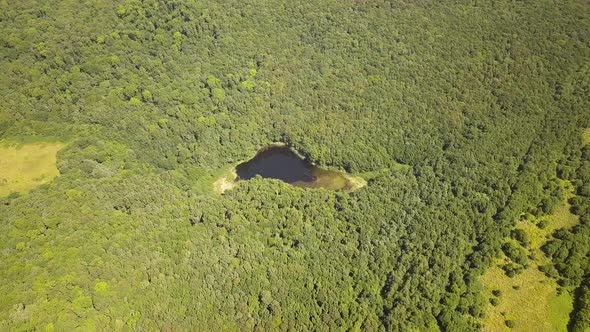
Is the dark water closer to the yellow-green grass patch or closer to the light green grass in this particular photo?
the yellow-green grass patch

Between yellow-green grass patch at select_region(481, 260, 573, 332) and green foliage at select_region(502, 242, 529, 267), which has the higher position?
green foliage at select_region(502, 242, 529, 267)

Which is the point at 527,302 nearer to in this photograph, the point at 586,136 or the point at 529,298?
the point at 529,298

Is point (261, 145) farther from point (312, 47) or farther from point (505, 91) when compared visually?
point (505, 91)

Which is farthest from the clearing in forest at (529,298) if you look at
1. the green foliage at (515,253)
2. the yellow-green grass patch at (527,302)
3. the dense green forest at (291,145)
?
the dense green forest at (291,145)

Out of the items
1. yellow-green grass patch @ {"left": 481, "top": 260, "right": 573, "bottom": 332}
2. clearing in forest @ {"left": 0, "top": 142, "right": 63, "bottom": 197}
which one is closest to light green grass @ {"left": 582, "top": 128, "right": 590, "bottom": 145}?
yellow-green grass patch @ {"left": 481, "top": 260, "right": 573, "bottom": 332}

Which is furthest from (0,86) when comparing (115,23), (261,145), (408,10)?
(408,10)

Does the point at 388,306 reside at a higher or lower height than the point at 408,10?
lower
